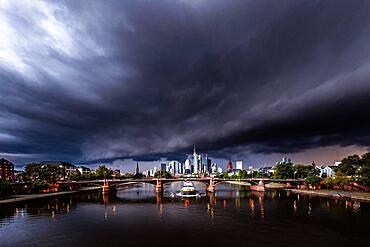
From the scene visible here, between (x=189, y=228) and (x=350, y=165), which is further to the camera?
(x=350, y=165)

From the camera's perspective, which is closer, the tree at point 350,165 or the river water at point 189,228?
the river water at point 189,228

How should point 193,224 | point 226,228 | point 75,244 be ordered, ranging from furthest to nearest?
1. point 193,224
2. point 226,228
3. point 75,244

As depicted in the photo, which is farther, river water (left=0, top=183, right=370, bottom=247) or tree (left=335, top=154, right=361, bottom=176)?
tree (left=335, top=154, right=361, bottom=176)

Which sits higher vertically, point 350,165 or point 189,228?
point 350,165

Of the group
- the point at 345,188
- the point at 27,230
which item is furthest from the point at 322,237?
the point at 345,188

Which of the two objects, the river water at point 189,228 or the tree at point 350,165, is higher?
the tree at point 350,165

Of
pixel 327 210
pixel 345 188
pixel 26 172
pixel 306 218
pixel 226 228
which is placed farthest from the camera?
pixel 26 172

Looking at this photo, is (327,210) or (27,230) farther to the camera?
(327,210)

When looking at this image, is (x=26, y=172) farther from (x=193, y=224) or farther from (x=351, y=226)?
(x=351, y=226)

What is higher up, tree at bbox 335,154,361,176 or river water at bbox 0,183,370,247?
tree at bbox 335,154,361,176

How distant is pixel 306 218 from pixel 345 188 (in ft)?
292

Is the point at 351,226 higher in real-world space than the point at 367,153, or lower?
lower

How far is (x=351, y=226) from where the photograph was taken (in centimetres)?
6756

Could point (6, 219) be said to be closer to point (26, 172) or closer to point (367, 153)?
point (26, 172)
